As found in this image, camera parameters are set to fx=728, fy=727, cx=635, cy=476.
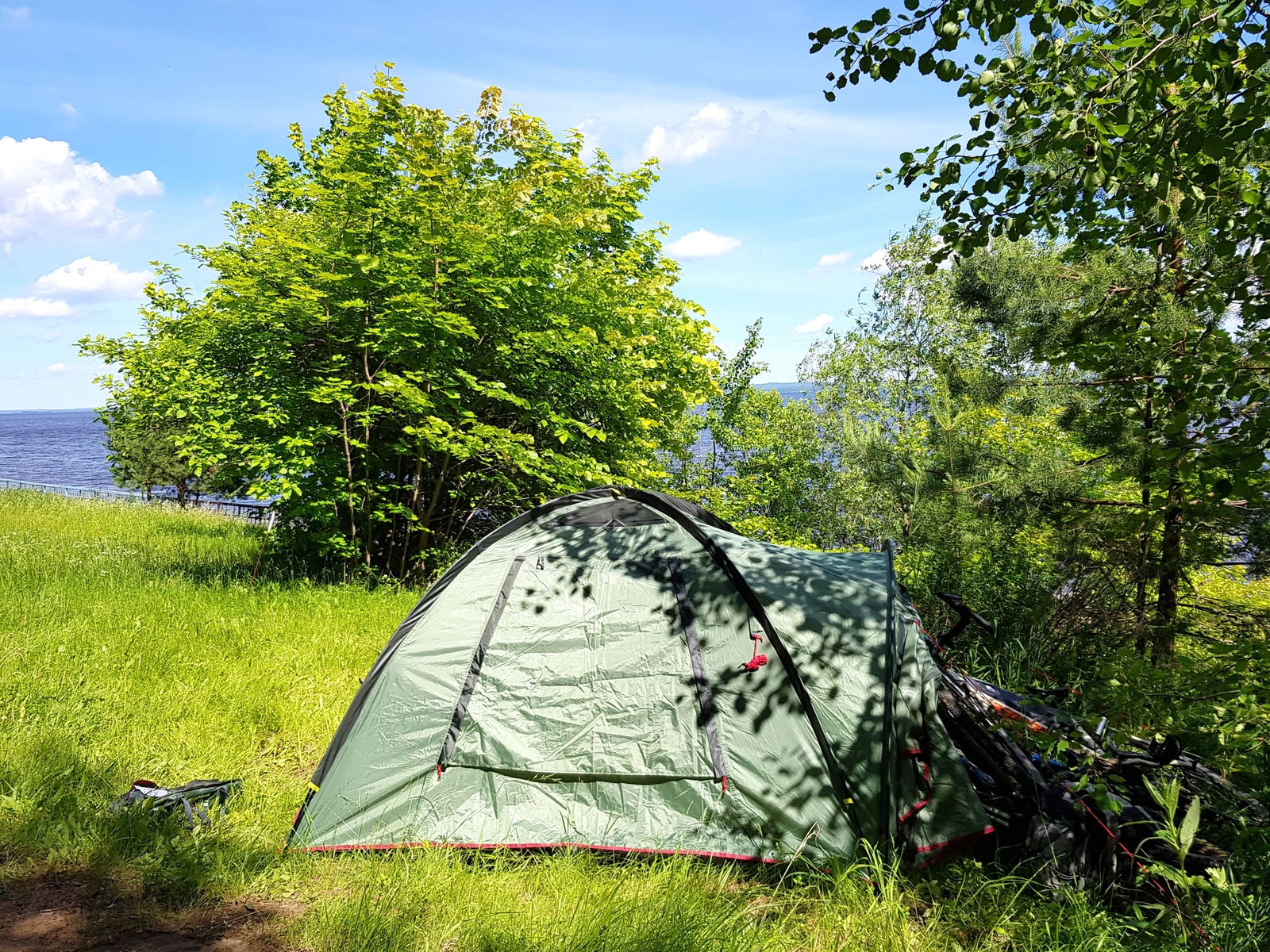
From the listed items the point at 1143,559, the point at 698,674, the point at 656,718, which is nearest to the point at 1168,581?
the point at 1143,559

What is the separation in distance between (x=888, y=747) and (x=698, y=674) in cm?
95

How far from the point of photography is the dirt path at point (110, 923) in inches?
111

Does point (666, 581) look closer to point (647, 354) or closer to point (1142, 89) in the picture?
point (1142, 89)

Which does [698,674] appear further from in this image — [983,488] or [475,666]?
[983,488]

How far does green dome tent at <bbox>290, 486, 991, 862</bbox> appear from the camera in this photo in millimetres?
3443

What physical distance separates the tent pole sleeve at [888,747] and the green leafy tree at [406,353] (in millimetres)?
4824

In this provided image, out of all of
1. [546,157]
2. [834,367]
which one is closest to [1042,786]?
[546,157]

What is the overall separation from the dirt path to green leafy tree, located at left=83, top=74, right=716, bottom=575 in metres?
4.17

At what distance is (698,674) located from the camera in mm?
3717

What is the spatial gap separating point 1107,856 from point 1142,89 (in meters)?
3.00

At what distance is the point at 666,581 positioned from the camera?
396cm

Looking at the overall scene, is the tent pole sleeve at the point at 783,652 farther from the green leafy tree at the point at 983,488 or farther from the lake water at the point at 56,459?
the lake water at the point at 56,459

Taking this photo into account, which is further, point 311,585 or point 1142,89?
point 311,585

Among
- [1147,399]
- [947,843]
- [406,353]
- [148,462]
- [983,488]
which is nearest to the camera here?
[947,843]
